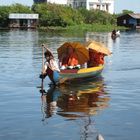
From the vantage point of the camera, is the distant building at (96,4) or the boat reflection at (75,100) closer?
the boat reflection at (75,100)

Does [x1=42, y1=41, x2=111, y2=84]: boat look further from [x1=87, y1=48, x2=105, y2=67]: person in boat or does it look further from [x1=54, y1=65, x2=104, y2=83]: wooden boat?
[x1=87, y1=48, x2=105, y2=67]: person in boat

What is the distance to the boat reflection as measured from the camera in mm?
18156

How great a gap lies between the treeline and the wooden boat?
92784 millimetres

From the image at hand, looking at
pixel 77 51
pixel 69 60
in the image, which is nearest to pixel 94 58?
pixel 77 51

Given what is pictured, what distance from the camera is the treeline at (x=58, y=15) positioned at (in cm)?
11969

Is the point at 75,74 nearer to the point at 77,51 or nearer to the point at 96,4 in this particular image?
the point at 77,51

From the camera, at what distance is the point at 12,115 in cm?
1758

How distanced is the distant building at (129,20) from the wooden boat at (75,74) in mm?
104214

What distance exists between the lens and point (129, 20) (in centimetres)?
13275

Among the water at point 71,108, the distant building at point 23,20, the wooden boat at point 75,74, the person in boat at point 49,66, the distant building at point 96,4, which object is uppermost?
the distant building at point 96,4

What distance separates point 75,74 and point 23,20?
96.8 meters

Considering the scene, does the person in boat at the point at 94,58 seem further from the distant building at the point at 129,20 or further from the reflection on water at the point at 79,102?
the distant building at the point at 129,20

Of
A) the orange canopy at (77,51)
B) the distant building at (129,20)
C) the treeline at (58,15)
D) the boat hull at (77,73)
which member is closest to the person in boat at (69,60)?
the orange canopy at (77,51)

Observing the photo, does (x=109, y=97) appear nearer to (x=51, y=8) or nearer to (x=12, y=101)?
(x=12, y=101)
